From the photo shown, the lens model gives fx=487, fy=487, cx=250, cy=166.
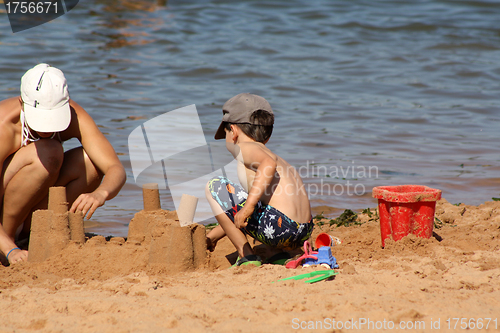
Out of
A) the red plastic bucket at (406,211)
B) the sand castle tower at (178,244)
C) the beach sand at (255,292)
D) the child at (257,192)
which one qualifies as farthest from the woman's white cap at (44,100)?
the red plastic bucket at (406,211)

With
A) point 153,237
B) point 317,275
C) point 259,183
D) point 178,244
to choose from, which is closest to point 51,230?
point 153,237

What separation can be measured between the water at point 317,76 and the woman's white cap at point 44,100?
1293mm

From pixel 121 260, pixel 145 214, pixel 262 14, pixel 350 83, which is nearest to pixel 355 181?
pixel 145 214

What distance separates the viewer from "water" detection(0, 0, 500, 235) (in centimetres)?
568

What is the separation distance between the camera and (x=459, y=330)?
6.29 ft

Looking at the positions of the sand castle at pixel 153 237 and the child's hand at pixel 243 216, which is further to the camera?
the sand castle at pixel 153 237

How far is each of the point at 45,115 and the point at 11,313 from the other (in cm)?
137

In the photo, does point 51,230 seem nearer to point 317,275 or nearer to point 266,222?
point 266,222

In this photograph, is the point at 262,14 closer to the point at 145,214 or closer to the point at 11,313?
the point at 145,214

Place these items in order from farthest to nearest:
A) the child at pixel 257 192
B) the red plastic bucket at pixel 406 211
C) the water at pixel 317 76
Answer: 1. the water at pixel 317 76
2. the red plastic bucket at pixel 406 211
3. the child at pixel 257 192

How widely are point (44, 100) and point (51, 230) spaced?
807 millimetres

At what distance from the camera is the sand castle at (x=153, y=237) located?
281 cm

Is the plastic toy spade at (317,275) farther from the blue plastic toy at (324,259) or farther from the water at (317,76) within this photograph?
the water at (317,76)

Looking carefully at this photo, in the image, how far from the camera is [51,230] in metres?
2.93
